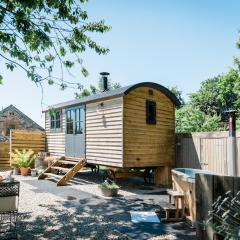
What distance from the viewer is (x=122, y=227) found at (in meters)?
7.65

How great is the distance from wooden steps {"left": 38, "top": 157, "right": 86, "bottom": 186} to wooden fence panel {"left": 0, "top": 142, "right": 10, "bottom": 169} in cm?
528

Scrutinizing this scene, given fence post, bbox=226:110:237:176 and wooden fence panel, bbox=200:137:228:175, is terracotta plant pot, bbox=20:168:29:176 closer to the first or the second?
wooden fence panel, bbox=200:137:228:175

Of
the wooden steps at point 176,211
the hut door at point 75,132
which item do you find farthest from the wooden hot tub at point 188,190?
the hut door at point 75,132

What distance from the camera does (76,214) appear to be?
8891 mm

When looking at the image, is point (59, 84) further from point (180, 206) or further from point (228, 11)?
point (228, 11)

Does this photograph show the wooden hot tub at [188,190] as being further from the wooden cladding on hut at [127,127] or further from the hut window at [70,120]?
the hut window at [70,120]

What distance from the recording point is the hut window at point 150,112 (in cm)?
1477

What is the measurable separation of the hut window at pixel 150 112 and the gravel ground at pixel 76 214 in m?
3.37

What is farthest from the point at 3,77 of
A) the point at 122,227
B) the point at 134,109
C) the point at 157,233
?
the point at 134,109

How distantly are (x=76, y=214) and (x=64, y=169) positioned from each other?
22.2 ft

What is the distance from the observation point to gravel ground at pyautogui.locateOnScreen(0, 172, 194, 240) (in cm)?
704

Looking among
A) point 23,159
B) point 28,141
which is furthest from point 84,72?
point 28,141

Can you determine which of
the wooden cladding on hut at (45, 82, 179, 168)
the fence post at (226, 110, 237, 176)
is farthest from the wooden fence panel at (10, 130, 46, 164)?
the fence post at (226, 110, 237, 176)

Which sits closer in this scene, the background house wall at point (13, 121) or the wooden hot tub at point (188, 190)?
the wooden hot tub at point (188, 190)
